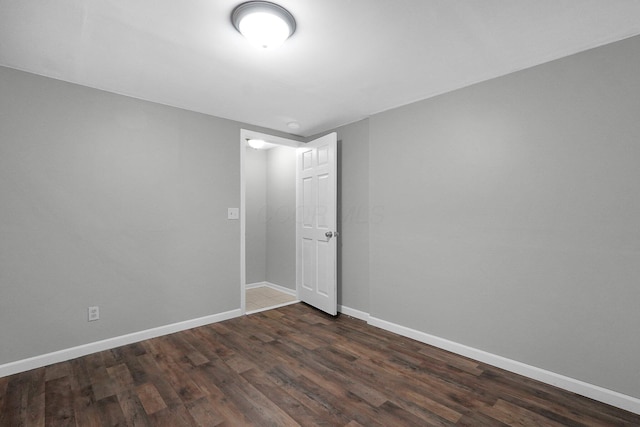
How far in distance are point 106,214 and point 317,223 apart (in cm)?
227

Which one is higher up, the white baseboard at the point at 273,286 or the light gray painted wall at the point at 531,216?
the light gray painted wall at the point at 531,216

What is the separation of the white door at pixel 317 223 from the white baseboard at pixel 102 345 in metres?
1.07

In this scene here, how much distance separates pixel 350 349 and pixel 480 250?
1478 millimetres

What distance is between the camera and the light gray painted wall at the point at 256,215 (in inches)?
199

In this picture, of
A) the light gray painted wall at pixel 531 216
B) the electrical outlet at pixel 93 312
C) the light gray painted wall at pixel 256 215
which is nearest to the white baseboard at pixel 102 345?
the electrical outlet at pixel 93 312

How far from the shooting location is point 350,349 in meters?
2.77

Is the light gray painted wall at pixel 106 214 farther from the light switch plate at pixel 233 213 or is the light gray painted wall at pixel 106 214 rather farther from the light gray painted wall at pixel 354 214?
the light gray painted wall at pixel 354 214

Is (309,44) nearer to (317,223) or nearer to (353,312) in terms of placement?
(317,223)

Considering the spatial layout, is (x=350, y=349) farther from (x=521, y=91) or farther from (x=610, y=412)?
(x=521, y=91)

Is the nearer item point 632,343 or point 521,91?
point 632,343

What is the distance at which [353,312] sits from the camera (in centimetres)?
364

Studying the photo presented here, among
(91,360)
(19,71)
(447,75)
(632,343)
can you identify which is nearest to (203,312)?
(91,360)

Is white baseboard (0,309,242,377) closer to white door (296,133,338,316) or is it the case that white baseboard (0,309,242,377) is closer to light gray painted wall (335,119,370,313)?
white door (296,133,338,316)

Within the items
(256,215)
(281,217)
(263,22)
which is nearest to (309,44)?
(263,22)
